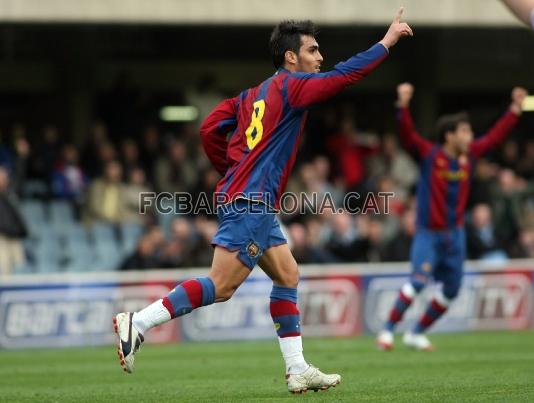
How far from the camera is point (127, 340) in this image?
7902 mm

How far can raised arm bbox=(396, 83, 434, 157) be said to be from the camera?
1275cm

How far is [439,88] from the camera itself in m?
23.3

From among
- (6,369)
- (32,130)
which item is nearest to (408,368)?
(6,369)

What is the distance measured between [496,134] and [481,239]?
529 cm

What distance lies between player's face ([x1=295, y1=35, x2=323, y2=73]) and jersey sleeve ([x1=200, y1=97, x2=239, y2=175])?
54cm

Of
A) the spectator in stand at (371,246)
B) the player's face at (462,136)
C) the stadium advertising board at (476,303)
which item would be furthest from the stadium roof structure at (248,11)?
the player's face at (462,136)

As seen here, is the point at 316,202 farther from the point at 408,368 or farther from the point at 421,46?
the point at 408,368

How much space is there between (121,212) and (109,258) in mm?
821

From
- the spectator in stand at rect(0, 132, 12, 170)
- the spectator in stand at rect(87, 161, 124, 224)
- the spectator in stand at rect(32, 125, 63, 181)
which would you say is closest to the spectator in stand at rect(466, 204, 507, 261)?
the spectator in stand at rect(87, 161, 124, 224)

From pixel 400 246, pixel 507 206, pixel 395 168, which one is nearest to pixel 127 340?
pixel 400 246

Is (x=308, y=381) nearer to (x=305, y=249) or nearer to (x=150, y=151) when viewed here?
(x=305, y=249)

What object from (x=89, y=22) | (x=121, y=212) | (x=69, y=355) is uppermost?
(x=89, y=22)

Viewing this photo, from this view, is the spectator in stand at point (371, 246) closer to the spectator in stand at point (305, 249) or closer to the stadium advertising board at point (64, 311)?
the spectator in stand at point (305, 249)

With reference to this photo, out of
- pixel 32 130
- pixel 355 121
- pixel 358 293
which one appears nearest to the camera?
pixel 358 293
